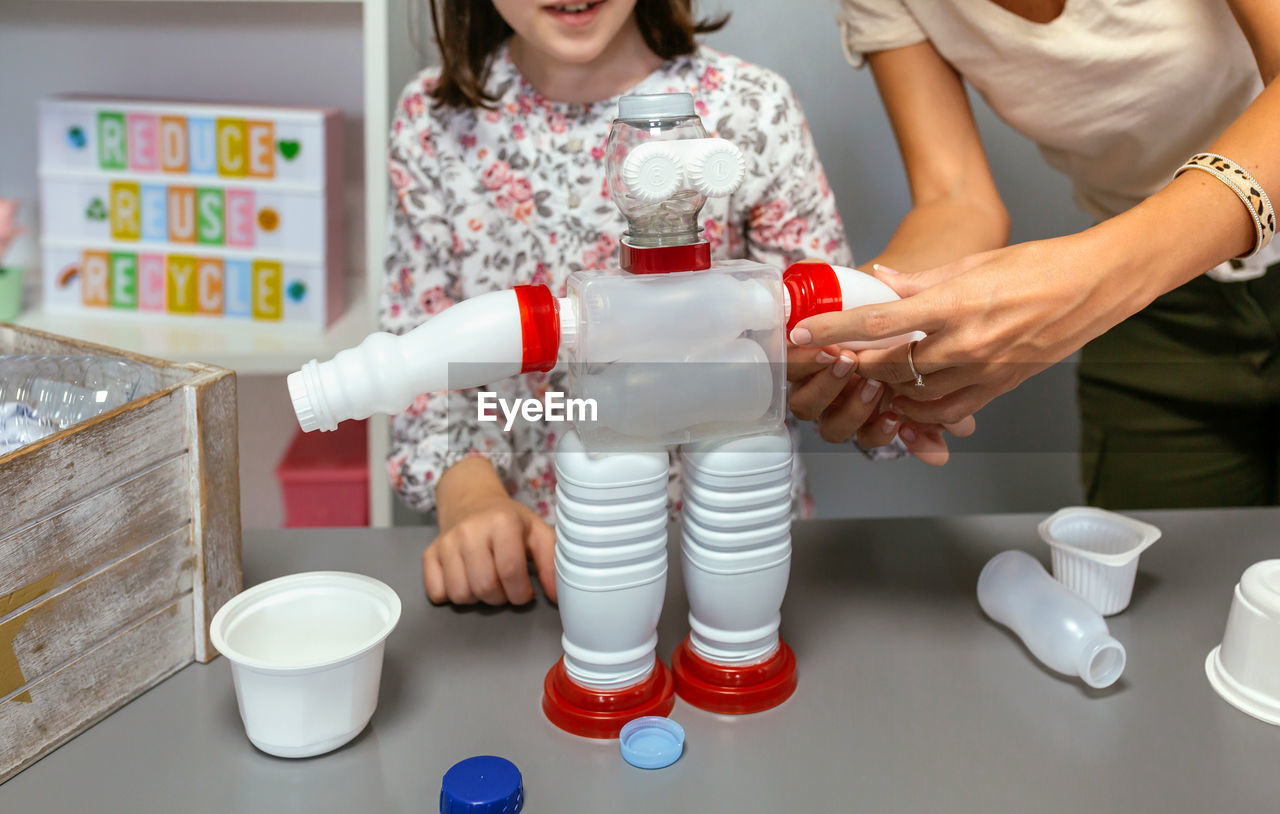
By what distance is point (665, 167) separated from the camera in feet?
1.77

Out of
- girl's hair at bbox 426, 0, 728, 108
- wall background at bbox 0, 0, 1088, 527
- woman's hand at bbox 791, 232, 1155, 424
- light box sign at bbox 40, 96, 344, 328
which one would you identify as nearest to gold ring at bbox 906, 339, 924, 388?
woman's hand at bbox 791, 232, 1155, 424

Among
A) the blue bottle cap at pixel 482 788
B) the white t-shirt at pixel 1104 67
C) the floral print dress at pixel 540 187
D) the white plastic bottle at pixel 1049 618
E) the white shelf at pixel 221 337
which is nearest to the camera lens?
the blue bottle cap at pixel 482 788

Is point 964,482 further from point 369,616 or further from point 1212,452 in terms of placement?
point 369,616

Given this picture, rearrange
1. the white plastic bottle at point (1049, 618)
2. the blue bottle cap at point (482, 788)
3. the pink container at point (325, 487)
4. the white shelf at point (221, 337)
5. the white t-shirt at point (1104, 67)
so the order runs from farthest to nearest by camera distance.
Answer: the pink container at point (325, 487) → the white shelf at point (221, 337) → the white t-shirt at point (1104, 67) → the white plastic bottle at point (1049, 618) → the blue bottle cap at point (482, 788)

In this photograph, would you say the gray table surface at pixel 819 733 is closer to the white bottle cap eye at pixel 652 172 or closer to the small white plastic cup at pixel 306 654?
the small white plastic cup at pixel 306 654

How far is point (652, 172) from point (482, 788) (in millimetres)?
319

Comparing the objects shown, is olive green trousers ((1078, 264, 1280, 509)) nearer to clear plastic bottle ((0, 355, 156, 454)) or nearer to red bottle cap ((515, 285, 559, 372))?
red bottle cap ((515, 285, 559, 372))

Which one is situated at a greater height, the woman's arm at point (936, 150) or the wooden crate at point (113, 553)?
the woman's arm at point (936, 150)

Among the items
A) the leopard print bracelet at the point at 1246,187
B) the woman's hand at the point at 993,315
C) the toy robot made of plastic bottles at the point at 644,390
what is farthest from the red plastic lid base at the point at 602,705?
the leopard print bracelet at the point at 1246,187

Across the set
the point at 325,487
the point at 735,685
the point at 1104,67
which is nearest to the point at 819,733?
the point at 735,685

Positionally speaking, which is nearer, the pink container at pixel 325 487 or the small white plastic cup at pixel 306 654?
the small white plastic cup at pixel 306 654

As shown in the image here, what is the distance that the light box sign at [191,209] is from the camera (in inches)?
53.3

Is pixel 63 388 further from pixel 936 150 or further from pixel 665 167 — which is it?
pixel 936 150

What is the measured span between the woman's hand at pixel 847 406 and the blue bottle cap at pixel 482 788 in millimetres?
316
